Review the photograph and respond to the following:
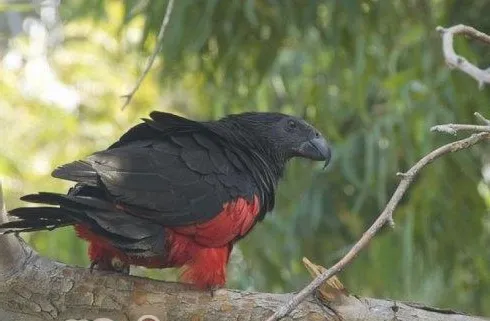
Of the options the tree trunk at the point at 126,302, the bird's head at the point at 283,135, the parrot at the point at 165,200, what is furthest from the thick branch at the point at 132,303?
the bird's head at the point at 283,135

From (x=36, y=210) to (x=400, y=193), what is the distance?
92 centimetres

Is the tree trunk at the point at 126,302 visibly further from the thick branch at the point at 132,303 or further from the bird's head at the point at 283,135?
the bird's head at the point at 283,135

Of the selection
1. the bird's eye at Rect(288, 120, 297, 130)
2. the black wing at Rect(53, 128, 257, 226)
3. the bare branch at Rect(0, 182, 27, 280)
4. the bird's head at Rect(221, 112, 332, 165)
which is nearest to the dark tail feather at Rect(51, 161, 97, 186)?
the black wing at Rect(53, 128, 257, 226)

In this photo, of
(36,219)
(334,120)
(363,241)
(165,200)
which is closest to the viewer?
(363,241)

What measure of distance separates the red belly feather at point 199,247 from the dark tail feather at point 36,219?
0.24m

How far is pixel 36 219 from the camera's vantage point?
268 centimetres

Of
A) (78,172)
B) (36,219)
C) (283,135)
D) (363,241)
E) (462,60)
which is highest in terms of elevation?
(462,60)

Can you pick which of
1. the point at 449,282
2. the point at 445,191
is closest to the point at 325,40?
the point at 445,191

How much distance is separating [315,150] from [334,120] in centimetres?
207

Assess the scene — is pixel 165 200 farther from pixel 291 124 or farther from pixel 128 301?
pixel 291 124

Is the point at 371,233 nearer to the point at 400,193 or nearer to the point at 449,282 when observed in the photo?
the point at 400,193

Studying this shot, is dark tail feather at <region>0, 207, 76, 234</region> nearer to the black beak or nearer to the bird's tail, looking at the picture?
the bird's tail

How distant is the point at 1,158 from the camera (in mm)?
4836

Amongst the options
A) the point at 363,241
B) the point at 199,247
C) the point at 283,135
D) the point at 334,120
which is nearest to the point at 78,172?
the point at 199,247
